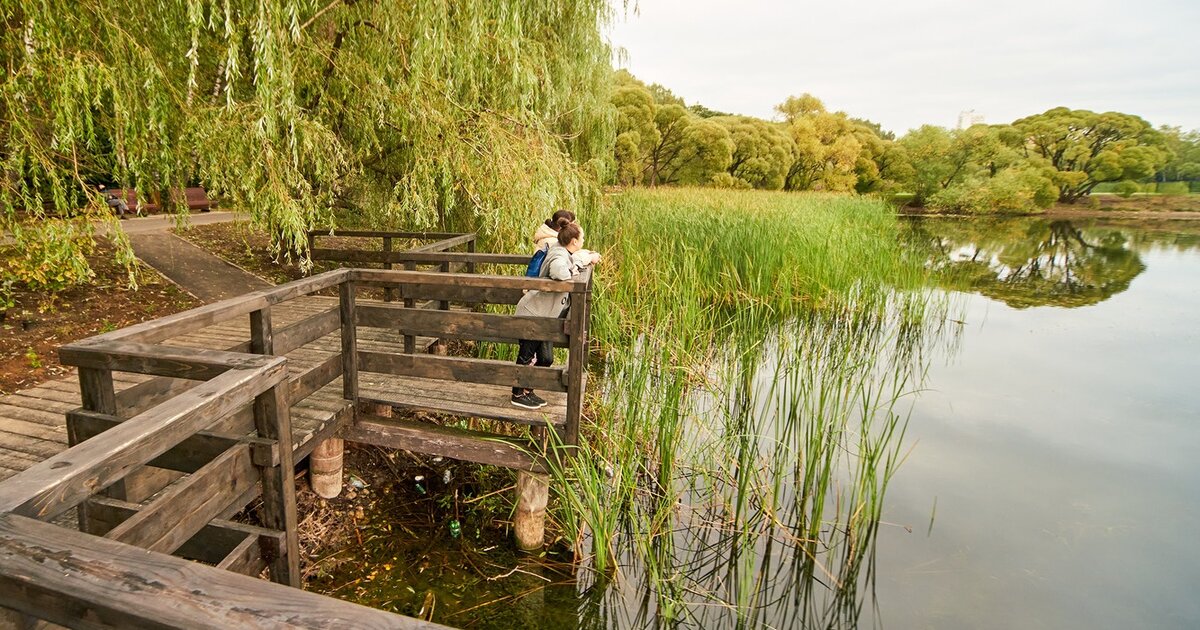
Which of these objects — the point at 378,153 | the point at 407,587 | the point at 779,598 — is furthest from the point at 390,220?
the point at 779,598

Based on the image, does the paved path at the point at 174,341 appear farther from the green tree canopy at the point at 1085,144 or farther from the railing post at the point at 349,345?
the green tree canopy at the point at 1085,144

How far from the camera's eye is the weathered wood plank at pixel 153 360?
2.23 metres

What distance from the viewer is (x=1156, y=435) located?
623 cm

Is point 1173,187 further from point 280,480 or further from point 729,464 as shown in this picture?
point 280,480

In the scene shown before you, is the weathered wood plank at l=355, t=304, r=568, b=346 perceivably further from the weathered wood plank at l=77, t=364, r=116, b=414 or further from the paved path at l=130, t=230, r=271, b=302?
the paved path at l=130, t=230, r=271, b=302

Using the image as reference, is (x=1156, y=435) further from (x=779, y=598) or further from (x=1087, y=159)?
(x=1087, y=159)

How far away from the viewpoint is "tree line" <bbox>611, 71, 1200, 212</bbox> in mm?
28342

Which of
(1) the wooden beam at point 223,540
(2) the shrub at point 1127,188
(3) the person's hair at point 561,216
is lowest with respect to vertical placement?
(1) the wooden beam at point 223,540

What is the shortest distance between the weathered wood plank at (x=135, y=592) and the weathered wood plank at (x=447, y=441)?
8.33 ft

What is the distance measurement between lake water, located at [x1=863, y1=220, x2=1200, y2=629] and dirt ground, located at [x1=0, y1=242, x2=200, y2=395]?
6.78 meters

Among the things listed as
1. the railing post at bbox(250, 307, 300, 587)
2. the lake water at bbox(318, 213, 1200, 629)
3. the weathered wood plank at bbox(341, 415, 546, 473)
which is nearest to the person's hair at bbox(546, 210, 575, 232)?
the weathered wood plank at bbox(341, 415, 546, 473)

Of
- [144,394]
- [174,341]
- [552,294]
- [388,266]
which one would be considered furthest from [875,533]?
[174,341]

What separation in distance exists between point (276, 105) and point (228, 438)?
3.27 m

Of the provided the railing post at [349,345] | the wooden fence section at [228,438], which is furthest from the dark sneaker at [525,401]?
the railing post at [349,345]
